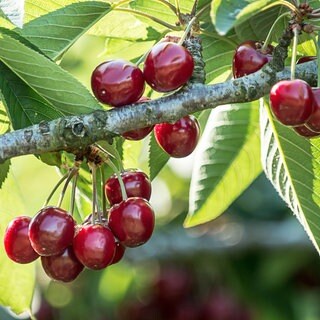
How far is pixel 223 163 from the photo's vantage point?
2.76 meters


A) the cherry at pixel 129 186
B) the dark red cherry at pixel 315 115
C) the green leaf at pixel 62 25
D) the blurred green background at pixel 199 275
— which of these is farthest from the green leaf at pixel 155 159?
the blurred green background at pixel 199 275

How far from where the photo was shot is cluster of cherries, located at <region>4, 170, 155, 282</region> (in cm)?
196

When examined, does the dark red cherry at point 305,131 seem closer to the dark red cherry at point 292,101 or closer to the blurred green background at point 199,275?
the dark red cherry at point 292,101

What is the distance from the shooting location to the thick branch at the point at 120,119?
72.0 inches

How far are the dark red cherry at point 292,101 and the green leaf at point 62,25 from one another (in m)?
0.53

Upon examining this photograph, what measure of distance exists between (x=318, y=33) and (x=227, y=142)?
2.45 feet

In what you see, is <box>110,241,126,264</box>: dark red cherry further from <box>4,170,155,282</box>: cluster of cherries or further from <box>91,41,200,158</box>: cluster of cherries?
<box>91,41,200,158</box>: cluster of cherries

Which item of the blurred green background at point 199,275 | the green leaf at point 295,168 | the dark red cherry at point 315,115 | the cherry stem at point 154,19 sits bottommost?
the blurred green background at point 199,275

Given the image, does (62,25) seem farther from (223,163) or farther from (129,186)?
(223,163)

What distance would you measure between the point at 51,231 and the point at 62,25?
18.7 inches

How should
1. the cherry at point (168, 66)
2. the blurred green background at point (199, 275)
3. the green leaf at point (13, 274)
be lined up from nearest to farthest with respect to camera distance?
the cherry at point (168, 66), the green leaf at point (13, 274), the blurred green background at point (199, 275)

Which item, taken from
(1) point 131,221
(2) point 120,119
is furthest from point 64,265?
(2) point 120,119

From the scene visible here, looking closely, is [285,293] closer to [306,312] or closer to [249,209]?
[306,312]

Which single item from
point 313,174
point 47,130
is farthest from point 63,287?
point 47,130
